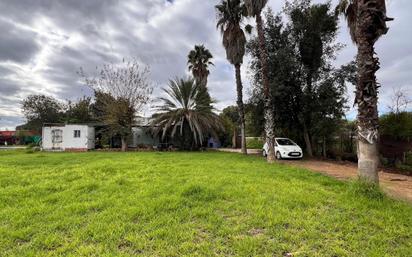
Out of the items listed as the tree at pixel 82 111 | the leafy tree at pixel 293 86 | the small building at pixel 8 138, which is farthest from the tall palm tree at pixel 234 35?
the small building at pixel 8 138

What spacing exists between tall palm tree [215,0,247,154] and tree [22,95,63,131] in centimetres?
3506

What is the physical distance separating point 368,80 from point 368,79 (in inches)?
0.9

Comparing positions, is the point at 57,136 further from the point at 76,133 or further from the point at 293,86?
the point at 293,86

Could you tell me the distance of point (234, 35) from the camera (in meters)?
19.9

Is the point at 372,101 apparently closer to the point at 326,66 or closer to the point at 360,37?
the point at 360,37

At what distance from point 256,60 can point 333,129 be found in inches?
248

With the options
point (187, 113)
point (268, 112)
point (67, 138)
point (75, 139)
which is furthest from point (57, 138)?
Result: point (268, 112)

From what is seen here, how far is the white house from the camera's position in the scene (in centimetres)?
2472

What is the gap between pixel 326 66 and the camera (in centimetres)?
1723

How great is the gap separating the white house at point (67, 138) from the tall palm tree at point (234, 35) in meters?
13.6

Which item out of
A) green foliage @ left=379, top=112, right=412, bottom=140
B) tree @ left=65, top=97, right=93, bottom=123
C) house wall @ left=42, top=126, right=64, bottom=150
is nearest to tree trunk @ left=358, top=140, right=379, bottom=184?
green foliage @ left=379, top=112, right=412, bottom=140

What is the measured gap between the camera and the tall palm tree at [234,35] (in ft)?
64.7

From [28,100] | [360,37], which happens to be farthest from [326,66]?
[28,100]

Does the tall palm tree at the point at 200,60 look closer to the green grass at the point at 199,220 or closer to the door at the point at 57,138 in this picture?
the door at the point at 57,138
